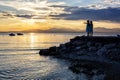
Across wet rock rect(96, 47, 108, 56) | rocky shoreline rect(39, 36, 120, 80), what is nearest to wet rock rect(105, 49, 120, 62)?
rocky shoreline rect(39, 36, 120, 80)

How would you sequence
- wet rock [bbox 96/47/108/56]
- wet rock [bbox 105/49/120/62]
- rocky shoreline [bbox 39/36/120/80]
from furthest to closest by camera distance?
wet rock [bbox 96/47/108/56] < wet rock [bbox 105/49/120/62] < rocky shoreline [bbox 39/36/120/80]

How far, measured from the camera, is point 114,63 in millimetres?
48156

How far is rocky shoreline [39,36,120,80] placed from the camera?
46000 mm

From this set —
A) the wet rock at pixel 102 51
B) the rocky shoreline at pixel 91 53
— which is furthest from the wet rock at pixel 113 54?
the wet rock at pixel 102 51

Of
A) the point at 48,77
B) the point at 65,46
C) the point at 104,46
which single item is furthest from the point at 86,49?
the point at 48,77

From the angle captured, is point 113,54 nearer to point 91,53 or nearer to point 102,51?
point 102,51

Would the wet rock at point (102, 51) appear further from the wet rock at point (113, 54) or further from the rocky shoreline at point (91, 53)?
the wet rock at point (113, 54)

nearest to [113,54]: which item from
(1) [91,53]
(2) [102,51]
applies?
(2) [102,51]

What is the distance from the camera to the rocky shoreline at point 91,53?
4600cm

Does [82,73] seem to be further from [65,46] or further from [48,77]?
[65,46]

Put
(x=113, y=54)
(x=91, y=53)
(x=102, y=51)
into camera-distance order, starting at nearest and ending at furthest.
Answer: (x=113, y=54) → (x=102, y=51) → (x=91, y=53)

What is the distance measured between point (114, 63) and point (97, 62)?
161 inches

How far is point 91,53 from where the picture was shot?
56438 millimetres

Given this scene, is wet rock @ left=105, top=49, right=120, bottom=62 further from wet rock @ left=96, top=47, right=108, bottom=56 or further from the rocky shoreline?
wet rock @ left=96, top=47, right=108, bottom=56
